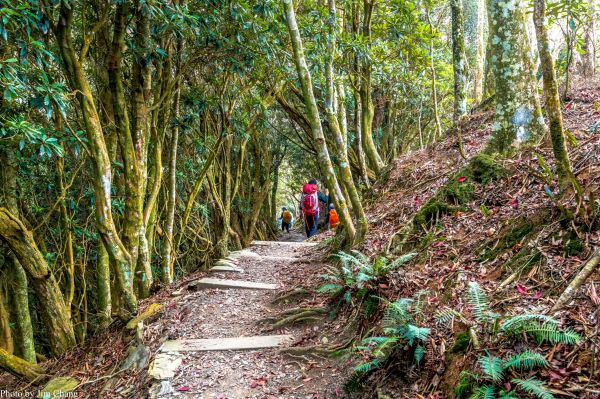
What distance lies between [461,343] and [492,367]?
1.49ft

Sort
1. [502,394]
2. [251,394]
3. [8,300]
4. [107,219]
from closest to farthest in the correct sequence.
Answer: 1. [502,394]
2. [251,394]
3. [107,219]
4. [8,300]

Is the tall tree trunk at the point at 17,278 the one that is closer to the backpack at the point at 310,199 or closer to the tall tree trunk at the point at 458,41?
the backpack at the point at 310,199

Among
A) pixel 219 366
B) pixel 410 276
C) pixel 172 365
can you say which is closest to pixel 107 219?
pixel 172 365

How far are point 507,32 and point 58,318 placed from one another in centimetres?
758

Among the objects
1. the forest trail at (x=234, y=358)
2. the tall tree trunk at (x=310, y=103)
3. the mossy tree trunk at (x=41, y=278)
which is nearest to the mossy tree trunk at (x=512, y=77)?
the tall tree trunk at (x=310, y=103)

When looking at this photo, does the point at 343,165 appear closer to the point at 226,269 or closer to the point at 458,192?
the point at 458,192

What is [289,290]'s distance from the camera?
18.7ft

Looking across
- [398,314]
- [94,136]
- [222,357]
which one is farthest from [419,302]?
[94,136]

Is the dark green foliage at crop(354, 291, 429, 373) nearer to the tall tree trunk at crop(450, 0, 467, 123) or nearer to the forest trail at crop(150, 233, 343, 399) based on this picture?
the forest trail at crop(150, 233, 343, 399)

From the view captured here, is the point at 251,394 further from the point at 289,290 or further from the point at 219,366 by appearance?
the point at 289,290

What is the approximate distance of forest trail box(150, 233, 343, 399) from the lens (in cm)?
353

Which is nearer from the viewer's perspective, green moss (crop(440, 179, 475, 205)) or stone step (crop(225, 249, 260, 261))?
green moss (crop(440, 179, 475, 205))

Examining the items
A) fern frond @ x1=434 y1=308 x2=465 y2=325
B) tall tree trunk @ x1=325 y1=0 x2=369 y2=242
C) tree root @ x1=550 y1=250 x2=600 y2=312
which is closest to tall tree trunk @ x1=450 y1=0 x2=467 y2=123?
tall tree trunk @ x1=325 y1=0 x2=369 y2=242

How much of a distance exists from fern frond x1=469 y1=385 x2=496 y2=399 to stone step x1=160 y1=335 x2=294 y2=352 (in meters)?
2.62
